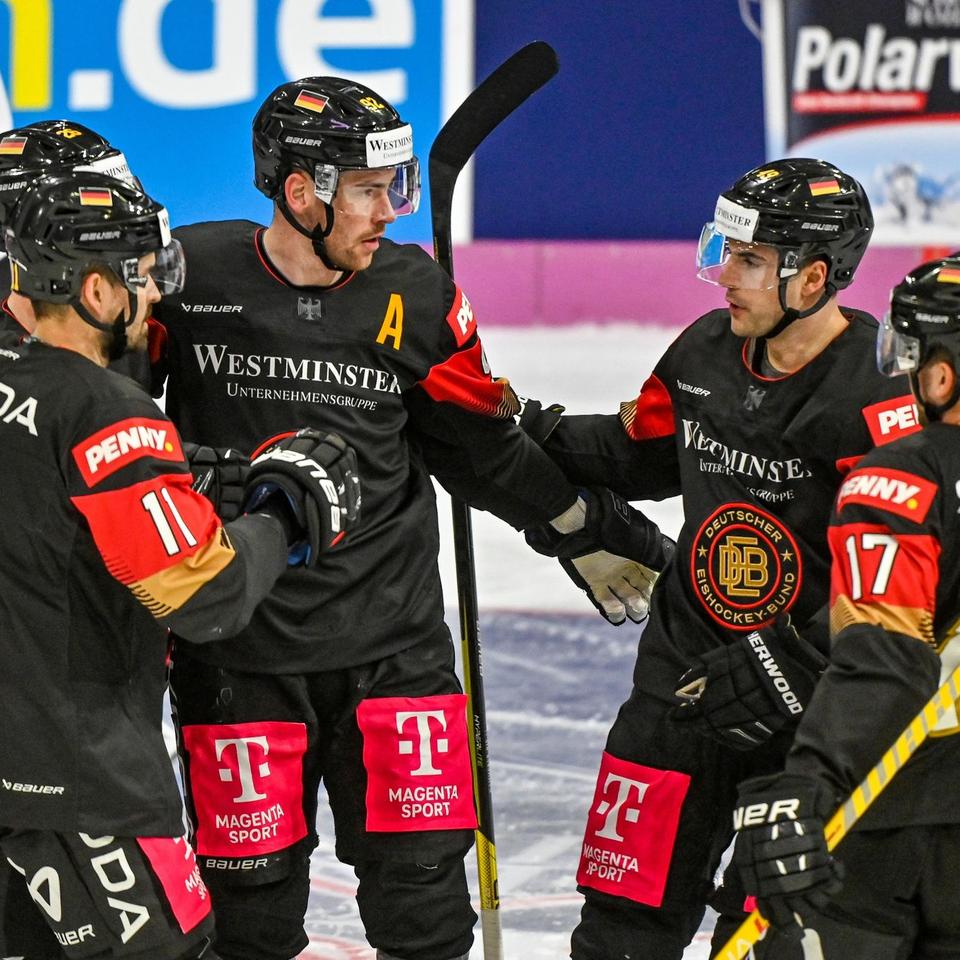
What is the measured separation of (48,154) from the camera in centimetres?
380

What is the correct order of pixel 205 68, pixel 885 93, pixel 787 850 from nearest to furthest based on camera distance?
pixel 787 850 < pixel 885 93 < pixel 205 68

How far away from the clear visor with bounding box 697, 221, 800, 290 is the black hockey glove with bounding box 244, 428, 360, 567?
2.47ft

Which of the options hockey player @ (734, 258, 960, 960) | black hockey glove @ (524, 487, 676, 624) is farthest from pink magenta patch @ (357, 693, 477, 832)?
hockey player @ (734, 258, 960, 960)

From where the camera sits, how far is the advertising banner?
271 inches

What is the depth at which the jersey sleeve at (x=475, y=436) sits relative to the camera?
10.9ft

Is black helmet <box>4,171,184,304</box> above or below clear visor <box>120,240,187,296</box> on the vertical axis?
above

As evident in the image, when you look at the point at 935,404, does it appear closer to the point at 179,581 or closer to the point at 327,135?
the point at 179,581

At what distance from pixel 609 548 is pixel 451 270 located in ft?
2.08

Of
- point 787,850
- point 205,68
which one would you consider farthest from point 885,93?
point 787,850

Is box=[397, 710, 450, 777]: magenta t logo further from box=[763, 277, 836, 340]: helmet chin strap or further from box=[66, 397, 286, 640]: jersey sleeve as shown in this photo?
box=[763, 277, 836, 340]: helmet chin strap

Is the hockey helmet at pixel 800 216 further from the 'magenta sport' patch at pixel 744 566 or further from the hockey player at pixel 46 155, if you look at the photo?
the hockey player at pixel 46 155

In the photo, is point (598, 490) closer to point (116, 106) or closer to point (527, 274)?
point (527, 274)

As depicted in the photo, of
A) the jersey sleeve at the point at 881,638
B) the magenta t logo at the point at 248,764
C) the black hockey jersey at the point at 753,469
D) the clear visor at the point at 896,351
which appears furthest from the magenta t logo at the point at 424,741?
the clear visor at the point at 896,351

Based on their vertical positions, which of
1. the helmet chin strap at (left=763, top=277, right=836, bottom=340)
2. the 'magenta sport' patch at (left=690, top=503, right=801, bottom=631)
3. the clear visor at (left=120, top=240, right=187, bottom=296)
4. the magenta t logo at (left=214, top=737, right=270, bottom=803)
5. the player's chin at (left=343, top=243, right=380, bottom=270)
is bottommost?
the magenta t logo at (left=214, top=737, right=270, bottom=803)
